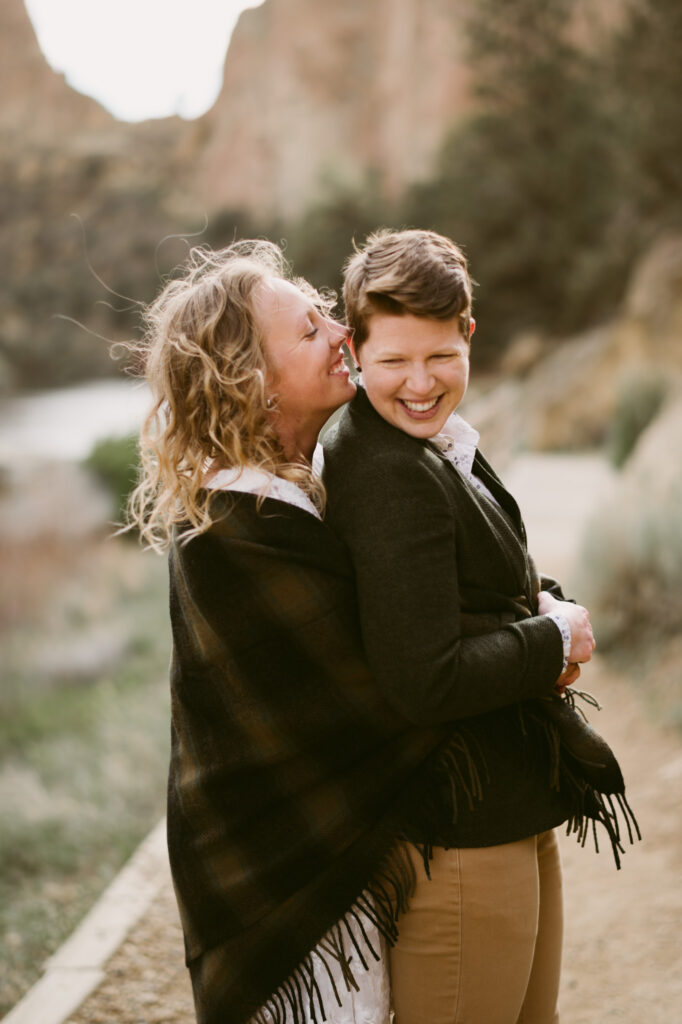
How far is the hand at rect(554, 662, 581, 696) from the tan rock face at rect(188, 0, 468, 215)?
76.4 ft

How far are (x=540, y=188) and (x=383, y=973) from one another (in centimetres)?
1903

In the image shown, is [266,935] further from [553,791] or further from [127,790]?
[127,790]

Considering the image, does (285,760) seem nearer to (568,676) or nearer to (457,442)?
(568,676)

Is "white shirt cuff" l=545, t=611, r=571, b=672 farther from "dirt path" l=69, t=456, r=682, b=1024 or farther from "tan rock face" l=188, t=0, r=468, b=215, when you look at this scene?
"tan rock face" l=188, t=0, r=468, b=215

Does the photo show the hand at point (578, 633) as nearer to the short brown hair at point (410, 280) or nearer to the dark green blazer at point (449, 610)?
the dark green blazer at point (449, 610)

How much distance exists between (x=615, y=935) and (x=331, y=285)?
18.7 meters

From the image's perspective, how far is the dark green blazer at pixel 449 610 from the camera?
1.44 meters

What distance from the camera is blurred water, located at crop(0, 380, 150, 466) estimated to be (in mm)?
19438

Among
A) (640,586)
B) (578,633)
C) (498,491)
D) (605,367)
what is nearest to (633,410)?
(605,367)

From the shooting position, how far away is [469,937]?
5.17 feet

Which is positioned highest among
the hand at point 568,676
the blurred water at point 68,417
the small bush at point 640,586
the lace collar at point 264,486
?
the blurred water at point 68,417

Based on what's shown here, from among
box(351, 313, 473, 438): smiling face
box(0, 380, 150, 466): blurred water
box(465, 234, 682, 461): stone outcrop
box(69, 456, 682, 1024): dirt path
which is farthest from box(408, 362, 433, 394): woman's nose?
box(0, 380, 150, 466): blurred water

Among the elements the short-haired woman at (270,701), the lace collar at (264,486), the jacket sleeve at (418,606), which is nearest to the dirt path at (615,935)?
the short-haired woman at (270,701)

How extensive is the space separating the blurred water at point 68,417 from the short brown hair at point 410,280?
15.0 meters
